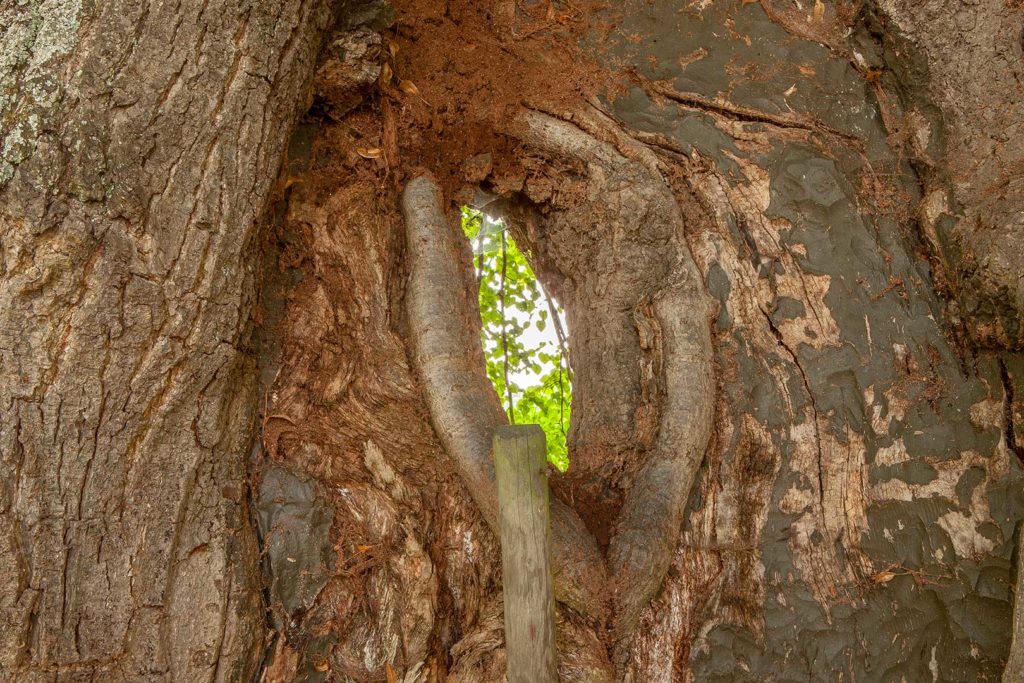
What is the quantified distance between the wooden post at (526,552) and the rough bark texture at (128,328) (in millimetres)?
671

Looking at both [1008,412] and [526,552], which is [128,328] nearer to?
[526,552]

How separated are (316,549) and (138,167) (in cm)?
98

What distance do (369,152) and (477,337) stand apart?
0.62m

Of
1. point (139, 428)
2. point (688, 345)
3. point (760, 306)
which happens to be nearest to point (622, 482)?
point (688, 345)

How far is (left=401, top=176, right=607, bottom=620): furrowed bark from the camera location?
192cm

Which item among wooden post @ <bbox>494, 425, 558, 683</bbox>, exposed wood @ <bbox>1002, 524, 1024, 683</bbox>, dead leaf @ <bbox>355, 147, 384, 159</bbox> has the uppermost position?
dead leaf @ <bbox>355, 147, 384, 159</bbox>

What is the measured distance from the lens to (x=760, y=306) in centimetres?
215

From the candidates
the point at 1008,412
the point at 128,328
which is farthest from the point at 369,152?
the point at 1008,412

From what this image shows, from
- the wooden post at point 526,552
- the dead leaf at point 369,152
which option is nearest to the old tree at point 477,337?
the dead leaf at point 369,152

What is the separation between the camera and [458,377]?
216cm

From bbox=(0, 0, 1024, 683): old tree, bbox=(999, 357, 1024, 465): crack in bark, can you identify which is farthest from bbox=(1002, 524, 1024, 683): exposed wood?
bbox=(999, 357, 1024, 465): crack in bark

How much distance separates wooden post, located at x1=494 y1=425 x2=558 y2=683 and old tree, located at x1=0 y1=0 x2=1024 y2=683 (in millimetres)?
287

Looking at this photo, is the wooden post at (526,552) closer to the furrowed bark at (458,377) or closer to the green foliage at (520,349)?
the furrowed bark at (458,377)

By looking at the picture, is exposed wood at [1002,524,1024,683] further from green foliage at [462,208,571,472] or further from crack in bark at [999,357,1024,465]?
green foliage at [462,208,571,472]
